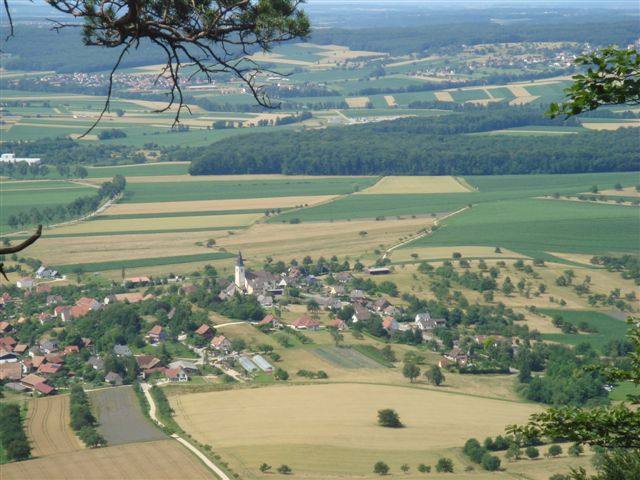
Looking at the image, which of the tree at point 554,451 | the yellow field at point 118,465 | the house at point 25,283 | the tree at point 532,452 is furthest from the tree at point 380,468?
the house at point 25,283

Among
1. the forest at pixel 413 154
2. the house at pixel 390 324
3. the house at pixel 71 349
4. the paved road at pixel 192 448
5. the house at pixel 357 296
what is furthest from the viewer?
the forest at pixel 413 154

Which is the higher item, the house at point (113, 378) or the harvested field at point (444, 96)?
the harvested field at point (444, 96)

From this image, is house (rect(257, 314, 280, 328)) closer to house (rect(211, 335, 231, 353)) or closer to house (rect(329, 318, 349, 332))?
house (rect(329, 318, 349, 332))

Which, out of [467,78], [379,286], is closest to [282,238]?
[379,286]

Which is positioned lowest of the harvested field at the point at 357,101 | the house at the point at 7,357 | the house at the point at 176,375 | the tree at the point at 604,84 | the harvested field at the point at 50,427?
the house at the point at 7,357

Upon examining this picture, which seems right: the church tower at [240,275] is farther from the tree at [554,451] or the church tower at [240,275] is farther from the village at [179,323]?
the tree at [554,451]

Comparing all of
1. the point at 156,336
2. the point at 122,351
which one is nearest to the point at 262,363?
the point at 122,351

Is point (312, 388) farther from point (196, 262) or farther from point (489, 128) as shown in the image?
point (489, 128)
